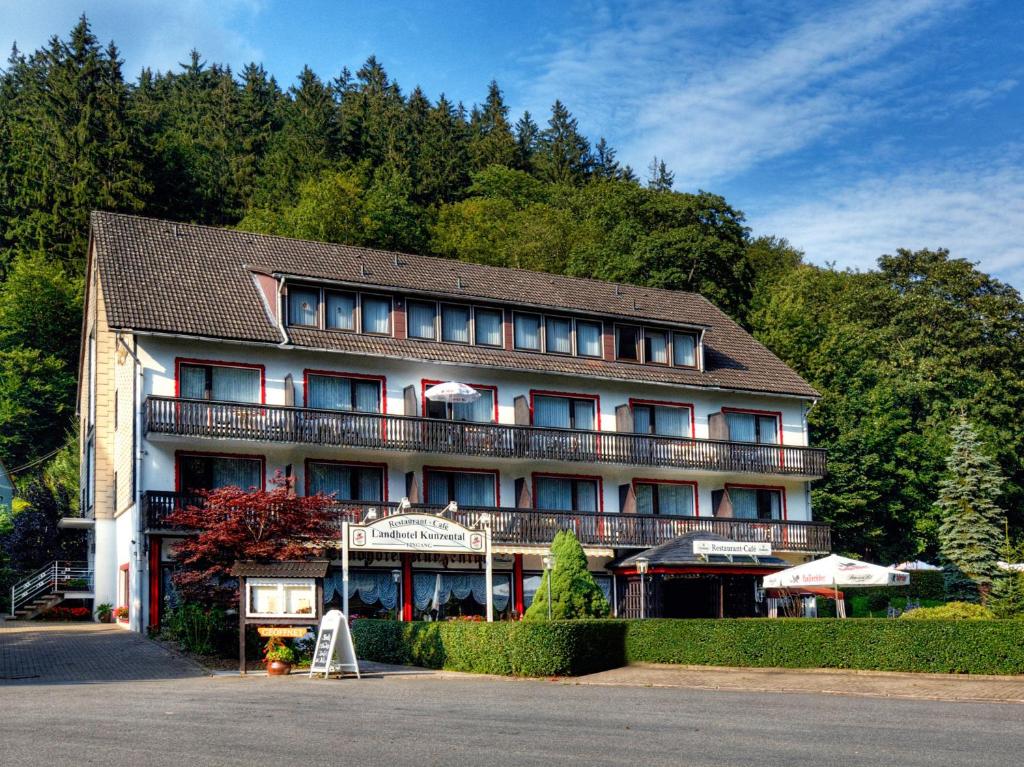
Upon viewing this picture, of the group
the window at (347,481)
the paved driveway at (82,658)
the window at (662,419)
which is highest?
the window at (662,419)

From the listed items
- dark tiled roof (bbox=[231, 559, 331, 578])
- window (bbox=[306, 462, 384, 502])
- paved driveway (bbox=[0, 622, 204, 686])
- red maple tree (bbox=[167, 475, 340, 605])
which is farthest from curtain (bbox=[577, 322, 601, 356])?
dark tiled roof (bbox=[231, 559, 331, 578])

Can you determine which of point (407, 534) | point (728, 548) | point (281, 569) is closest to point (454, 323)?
point (728, 548)

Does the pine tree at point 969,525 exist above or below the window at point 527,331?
below

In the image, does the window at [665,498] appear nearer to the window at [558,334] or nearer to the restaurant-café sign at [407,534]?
the window at [558,334]

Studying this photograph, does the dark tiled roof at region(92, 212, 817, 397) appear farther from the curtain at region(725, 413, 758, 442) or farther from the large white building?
the curtain at region(725, 413, 758, 442)

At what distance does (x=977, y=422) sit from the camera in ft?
199

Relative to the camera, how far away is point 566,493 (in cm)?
4197

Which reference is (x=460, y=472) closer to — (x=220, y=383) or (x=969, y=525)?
(x=220, y=383)

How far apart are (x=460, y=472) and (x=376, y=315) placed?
17.8 feet

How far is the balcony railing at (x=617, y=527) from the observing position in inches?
1512

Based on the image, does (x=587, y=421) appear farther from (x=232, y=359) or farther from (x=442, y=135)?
(x=442, y=135)

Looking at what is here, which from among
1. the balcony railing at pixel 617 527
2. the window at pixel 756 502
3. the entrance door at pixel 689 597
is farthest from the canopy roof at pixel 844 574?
the window at pixel 756 502

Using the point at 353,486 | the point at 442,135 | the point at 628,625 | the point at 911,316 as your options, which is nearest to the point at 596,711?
the point at 628,625

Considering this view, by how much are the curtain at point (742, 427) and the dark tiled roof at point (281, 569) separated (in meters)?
22.4
